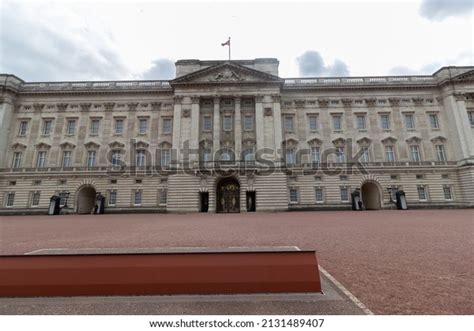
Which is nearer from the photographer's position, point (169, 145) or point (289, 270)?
point (289, 270)

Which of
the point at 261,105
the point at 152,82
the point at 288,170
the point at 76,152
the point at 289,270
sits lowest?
the point at 289,270

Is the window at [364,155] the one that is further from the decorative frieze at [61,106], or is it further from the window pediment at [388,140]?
the decorative frieze at [61,106]

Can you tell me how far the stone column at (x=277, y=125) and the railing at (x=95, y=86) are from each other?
15.8 metres

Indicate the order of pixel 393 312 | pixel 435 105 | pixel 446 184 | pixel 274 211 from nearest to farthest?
pixel 393 312 → pixel 274 211 → pixel 446 184 → pixel 435 105

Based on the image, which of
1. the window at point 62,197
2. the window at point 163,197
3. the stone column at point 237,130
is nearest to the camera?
the stone column at point 237,130

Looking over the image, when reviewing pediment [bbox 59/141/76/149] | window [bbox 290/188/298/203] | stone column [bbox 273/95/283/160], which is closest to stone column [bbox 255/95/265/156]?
stone column [bbox 273/95/283/160]

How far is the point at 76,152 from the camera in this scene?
30.7m

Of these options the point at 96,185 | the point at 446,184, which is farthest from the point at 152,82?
the point at 446,184

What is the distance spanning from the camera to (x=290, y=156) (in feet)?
101

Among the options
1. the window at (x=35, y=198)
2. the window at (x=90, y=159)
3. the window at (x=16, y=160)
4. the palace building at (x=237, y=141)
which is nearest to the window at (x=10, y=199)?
the palace building at (x=237, y=141)

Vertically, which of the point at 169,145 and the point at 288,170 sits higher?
the point at 169,145

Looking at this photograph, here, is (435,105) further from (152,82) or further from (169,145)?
(152,82)

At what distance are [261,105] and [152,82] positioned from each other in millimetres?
16914

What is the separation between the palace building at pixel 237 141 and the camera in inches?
1127
